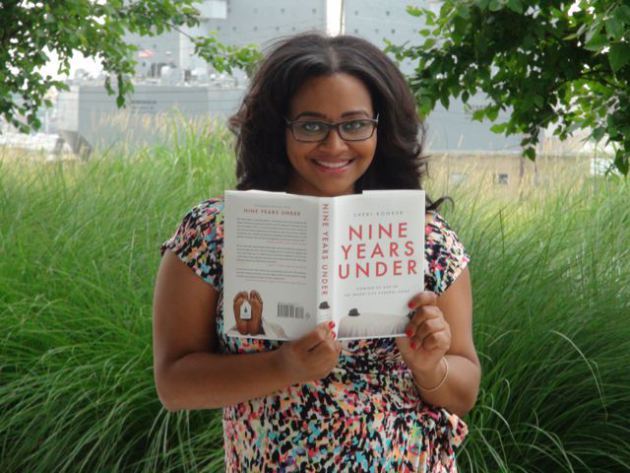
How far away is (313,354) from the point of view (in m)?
1.78

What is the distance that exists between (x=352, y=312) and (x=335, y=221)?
162 mm

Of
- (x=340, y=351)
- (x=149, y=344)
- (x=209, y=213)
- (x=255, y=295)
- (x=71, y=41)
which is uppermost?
(x=71, y=41)

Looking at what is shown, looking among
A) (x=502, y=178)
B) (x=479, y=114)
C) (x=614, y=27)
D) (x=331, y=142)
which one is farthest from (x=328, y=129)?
(x=502, y=178)

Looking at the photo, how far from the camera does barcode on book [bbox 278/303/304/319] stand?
5.88 ft

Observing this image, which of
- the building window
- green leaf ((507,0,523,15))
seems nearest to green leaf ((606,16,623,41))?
green leaf ((507,0,523,15))

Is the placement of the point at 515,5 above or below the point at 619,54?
above

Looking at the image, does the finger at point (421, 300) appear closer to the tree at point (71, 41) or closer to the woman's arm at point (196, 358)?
the woman's arm at point (196, 358)

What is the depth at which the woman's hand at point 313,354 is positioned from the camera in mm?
1771

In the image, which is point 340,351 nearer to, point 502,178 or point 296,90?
point 296,90

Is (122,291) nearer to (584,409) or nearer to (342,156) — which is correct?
(584,409)

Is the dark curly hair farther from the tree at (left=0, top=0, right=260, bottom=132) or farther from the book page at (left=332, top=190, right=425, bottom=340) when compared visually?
the tree at (left=0, top=0, right=260, bottom=132)

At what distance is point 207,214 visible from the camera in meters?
2.04

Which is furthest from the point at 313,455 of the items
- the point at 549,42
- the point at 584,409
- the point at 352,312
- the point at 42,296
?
the point at 42,296

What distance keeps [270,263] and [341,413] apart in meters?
0.34
